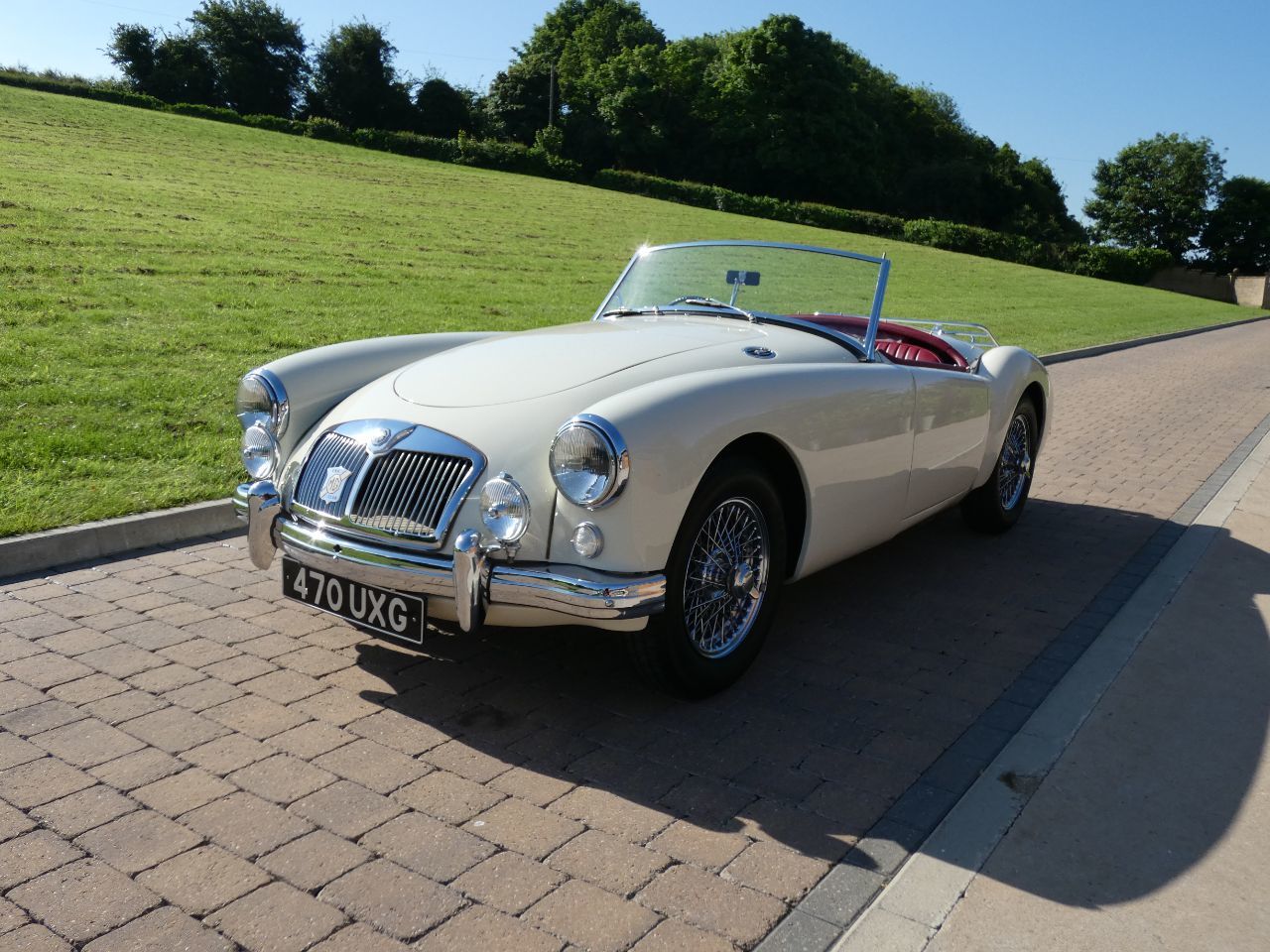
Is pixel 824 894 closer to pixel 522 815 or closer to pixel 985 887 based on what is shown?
pixel 985 887

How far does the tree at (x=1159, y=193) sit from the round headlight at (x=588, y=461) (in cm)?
7489

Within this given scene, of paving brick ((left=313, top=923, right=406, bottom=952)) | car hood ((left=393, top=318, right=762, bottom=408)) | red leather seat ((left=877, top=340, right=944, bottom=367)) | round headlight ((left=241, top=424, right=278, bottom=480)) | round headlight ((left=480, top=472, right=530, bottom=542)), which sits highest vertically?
red leather seat ((left=877, top=340, right=944, bottom=367))

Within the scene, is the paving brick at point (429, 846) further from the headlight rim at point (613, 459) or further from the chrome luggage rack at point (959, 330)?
the chrome luggage rack at point (959, 330)

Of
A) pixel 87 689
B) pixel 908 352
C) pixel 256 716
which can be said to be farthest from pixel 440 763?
pixel 908 352

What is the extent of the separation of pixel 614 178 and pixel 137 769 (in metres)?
41.5

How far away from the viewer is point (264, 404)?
387 cm

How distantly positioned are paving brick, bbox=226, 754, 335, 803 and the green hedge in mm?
39228

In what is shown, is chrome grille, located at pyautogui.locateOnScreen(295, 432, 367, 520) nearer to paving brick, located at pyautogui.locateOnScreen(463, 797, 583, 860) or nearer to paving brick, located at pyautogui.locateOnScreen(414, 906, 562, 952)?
paving brick, located at pyautogui.locateOnScreen(463, 797, 583, 860)

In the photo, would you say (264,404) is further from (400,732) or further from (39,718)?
(400,732)

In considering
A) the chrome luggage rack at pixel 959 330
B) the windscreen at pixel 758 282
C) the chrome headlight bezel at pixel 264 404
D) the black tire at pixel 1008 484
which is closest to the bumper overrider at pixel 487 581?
the chrome headlight bezel at pixel 264 404

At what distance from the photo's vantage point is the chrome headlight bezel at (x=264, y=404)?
383 cm

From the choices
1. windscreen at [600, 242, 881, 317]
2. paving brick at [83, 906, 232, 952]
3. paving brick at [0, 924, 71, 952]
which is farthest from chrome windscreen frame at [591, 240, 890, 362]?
paving brick at [0, 924, 71, 952]

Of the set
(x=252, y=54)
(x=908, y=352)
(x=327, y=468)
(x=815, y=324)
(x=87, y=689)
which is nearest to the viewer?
(x=87, y=689)

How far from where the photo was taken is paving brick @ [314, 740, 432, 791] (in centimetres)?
284
